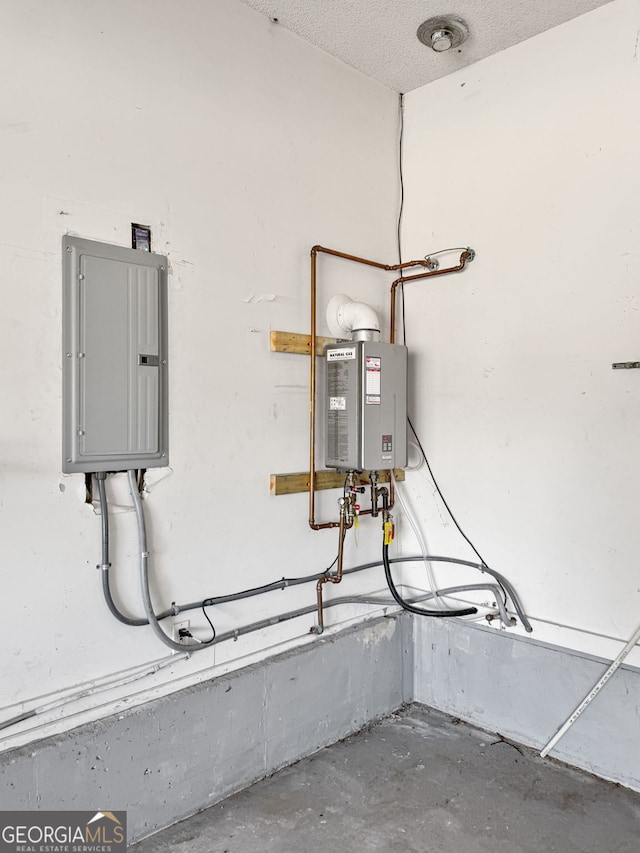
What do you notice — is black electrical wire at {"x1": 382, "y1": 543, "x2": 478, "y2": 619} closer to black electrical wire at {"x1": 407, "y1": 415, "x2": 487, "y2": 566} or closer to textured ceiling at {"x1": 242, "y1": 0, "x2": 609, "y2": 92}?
black electrical wire at {"x1": 407, "y1": 415, "x2": 487, "y2": 566}

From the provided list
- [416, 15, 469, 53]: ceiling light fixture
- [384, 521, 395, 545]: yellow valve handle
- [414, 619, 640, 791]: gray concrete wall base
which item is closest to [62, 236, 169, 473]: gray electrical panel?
[384, 521, 395, 545]: yellow valve handle

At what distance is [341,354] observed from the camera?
231 cm

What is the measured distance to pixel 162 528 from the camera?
1944 millimetres

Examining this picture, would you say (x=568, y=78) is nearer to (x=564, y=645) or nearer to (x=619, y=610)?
(x=619, y=610)

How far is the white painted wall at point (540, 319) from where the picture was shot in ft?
6.97

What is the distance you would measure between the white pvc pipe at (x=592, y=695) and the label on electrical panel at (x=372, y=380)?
1207mm

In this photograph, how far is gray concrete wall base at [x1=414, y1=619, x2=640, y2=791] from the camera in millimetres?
2090

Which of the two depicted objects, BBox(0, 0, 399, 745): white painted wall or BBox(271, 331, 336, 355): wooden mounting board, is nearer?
BBox(0, 0, 399, 745): white painted wall

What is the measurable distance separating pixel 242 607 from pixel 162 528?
17.8 inches

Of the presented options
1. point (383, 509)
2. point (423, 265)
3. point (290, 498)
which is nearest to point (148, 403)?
point (290, 498)

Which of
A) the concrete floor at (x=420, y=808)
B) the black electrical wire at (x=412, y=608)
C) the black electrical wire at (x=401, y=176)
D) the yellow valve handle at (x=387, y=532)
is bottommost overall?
the concrete floor at (x=420, y=808)

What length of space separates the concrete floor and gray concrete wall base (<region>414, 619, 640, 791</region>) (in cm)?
7

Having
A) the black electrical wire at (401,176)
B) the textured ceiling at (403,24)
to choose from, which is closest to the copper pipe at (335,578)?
the black electrical wire at (401,176)

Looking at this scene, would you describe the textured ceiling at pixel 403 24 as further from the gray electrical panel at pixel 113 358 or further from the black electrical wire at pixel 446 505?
the black electrical wire at pixel 446 505
